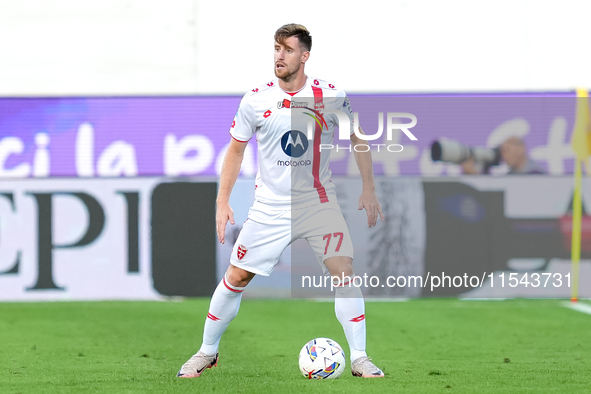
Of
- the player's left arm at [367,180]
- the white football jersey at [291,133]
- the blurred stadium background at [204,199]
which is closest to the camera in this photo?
the white football jersey at [291,133]

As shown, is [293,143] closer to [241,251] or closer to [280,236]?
[280,236]

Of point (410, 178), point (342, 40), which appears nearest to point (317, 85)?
point (410, 178)

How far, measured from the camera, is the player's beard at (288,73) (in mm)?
4695

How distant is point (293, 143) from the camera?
188 inches

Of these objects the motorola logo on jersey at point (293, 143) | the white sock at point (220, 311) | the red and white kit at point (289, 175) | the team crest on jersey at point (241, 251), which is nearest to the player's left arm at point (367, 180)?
the red and white kit at point (289, 175)

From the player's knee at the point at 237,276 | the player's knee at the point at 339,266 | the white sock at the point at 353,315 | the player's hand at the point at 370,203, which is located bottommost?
the white sock at the point at 353,315

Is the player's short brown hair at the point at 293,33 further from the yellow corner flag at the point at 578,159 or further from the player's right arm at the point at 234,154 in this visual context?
the yellow corner flag at the point at 578,159

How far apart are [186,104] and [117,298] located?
245cm

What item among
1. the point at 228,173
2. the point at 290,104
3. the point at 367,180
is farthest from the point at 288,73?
the point at 367,180

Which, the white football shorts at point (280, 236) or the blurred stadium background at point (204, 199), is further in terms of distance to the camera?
the blurred stadium background at point (204, 199)

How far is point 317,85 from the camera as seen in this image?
4.82 meters

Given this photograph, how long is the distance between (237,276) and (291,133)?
90 centimetres

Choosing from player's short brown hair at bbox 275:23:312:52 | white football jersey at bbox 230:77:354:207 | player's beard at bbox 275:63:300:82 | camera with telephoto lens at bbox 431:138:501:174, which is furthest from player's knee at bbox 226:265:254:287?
camera with telephoto lens at bbox 431:138:501:174

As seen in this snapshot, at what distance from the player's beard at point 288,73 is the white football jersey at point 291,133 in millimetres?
82
